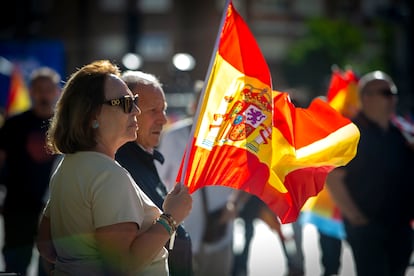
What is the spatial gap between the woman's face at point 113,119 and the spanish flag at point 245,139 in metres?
0.43

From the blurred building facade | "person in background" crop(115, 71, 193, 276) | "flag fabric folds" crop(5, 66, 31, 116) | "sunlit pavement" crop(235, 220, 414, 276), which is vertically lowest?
the blurred building facade

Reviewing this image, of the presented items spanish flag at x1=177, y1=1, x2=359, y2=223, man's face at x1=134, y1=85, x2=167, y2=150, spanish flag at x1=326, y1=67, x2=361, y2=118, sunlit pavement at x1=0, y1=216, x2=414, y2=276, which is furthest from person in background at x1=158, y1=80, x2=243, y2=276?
sunlit pavement at x1=0, y1=216, x2=414, y2=276

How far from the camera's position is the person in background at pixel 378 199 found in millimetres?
5914

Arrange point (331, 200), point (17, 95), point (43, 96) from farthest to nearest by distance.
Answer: point (17, 95) < point (331, 200) < point (43, 96)

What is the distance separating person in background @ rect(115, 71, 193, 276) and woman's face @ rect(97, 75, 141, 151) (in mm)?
655

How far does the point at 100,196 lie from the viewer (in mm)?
3115

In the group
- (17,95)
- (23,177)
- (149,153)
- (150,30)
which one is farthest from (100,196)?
(150,30)

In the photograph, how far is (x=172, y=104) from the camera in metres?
22.7

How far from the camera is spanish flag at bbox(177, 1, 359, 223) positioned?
12.6 ft

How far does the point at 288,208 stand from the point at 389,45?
200 ft

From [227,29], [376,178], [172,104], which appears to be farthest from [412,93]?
[227,29]

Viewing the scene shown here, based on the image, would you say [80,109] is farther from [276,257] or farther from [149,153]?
[276,257]

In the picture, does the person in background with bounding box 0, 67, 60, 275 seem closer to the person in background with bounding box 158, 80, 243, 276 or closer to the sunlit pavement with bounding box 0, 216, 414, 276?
the person in background with bounding box 158, 80, 243, 276

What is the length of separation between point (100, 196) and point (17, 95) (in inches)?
390
